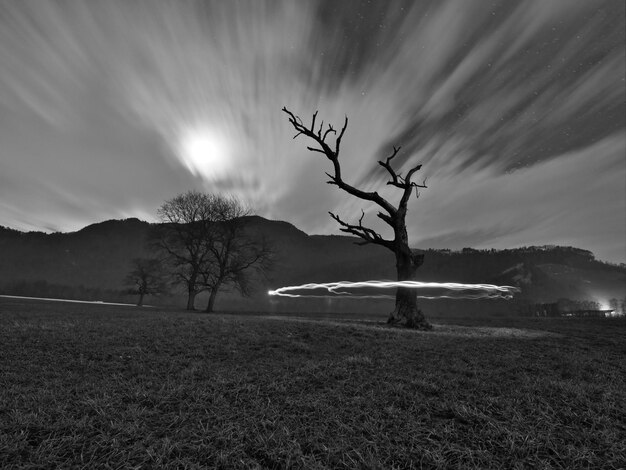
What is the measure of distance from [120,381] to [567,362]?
37.4 ft

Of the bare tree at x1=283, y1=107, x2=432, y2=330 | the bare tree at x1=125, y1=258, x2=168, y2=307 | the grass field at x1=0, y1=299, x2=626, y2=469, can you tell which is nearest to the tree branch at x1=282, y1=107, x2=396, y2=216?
the bare tree at x1=283, y1=107, x2=432, y2=330

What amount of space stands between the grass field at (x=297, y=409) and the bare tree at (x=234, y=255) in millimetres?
34754

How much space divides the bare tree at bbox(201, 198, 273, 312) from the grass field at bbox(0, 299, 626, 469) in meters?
34.8

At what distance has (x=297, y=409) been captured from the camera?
492cm

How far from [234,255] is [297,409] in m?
42.0

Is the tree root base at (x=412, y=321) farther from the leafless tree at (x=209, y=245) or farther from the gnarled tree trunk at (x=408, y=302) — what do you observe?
the leafless tree at (x=209, y=245)

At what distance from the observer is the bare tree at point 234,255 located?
144 feet

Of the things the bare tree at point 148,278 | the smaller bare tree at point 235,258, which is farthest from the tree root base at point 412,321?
the bare tree at point 148,278

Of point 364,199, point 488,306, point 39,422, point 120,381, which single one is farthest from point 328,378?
point 488,306

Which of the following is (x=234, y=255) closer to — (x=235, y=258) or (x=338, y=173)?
(x=235, y=258)

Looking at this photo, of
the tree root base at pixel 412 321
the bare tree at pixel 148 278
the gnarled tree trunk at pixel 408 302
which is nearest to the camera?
the tree root base at pixel 412 321

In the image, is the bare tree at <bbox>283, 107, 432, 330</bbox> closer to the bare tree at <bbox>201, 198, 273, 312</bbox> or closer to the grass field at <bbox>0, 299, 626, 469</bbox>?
the grass field at <bbox>0, 299, 626, 469</bbox>

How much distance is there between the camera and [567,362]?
8.94 metres

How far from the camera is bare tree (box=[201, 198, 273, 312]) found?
43.8 metres
